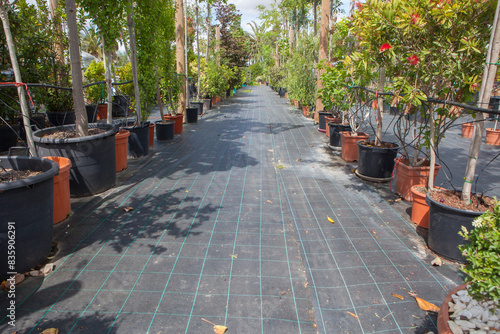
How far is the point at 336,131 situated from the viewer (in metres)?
7.88

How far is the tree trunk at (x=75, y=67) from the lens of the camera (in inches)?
177

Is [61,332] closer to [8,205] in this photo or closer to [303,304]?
[8,205]

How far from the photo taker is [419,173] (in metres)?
4.48

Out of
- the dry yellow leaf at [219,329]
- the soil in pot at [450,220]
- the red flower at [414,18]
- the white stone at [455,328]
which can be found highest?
the red flower at [414,18]

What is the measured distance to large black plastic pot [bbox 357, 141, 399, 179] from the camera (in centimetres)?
535

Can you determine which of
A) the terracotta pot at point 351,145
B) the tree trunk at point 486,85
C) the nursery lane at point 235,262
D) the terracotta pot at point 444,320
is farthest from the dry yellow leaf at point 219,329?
the terracotta pot at point 351,145

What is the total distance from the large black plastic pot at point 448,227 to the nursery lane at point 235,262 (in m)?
0.16

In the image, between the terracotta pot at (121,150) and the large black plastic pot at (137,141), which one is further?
the large black plastic pot at (137,141)

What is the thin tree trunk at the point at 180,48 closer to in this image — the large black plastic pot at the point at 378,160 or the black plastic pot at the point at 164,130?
the black plastic pot at the point at 164,130

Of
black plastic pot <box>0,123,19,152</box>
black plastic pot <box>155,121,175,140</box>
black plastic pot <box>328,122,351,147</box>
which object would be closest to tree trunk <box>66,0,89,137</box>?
black plastic pot <box>155,121,175,140</box>

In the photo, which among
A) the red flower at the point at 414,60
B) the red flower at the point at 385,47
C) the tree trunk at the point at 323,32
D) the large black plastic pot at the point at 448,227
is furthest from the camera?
the tree trunk at the point at 323,32

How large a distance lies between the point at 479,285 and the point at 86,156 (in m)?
4.65

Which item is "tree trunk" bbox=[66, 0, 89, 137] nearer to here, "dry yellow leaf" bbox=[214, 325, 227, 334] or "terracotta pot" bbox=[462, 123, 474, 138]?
"dry yellow leaf" bbox=[214, 325, 227, 334]

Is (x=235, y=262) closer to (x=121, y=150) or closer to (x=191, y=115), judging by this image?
(x=121, y=150)
